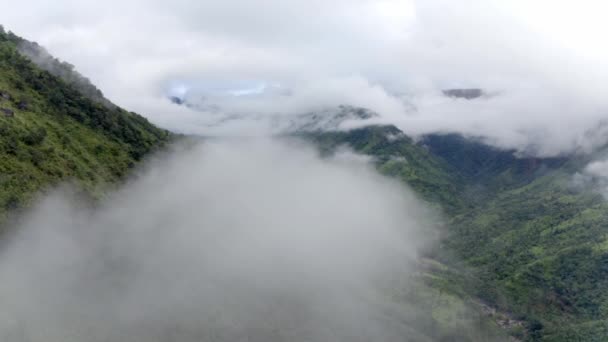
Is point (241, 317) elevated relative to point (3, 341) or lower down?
elevated

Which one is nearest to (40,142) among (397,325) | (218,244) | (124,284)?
(124,284)

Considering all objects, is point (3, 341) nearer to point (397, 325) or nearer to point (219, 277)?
point (219, 277)

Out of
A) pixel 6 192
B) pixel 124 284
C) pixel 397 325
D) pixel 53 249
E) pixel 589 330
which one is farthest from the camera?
pixel 589 330

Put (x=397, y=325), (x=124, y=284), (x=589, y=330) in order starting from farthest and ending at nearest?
(x=589, y=330) → (x=397, y=325) → (x=124, y=284)

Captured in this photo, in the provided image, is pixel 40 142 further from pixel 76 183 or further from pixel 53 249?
pixel 53 249

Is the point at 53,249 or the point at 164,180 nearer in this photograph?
the point at 53,249

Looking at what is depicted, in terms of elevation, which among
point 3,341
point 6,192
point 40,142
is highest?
point 40,142
